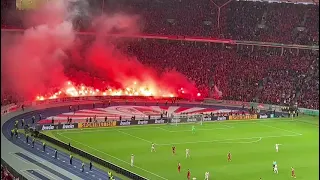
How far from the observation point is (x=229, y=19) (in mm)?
71812

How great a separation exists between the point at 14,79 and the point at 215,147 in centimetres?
2090

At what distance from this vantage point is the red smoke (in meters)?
54.0

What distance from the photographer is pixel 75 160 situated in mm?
35594

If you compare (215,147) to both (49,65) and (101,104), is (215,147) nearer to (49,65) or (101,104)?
(101,104)

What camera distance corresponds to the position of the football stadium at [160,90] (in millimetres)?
36188

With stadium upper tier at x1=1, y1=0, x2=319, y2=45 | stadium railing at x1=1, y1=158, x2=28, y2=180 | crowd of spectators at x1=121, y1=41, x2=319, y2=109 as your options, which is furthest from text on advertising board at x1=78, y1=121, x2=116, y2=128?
crowd of spectators at x1=121, y1=41, x2=319, y2=109

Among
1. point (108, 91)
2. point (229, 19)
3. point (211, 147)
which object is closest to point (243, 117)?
point (211, 147)

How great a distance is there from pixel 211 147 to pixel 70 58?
2667 centimetres

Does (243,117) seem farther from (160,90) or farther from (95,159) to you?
(95,159)

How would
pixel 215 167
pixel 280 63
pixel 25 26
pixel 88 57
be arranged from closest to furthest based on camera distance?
pixel 215 167, pixel 25 26, pixel 88 57, pixel 280 63

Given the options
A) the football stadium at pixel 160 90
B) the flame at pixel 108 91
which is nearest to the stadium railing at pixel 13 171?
the football stadium at pixel 160 90

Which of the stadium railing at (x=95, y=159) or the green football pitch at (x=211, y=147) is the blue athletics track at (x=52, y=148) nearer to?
the stadium railing at (x=95, y=159)

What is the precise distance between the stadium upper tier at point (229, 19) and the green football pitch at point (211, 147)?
18.9 metres

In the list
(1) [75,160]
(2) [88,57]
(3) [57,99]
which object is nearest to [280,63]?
(2) [88,57]
